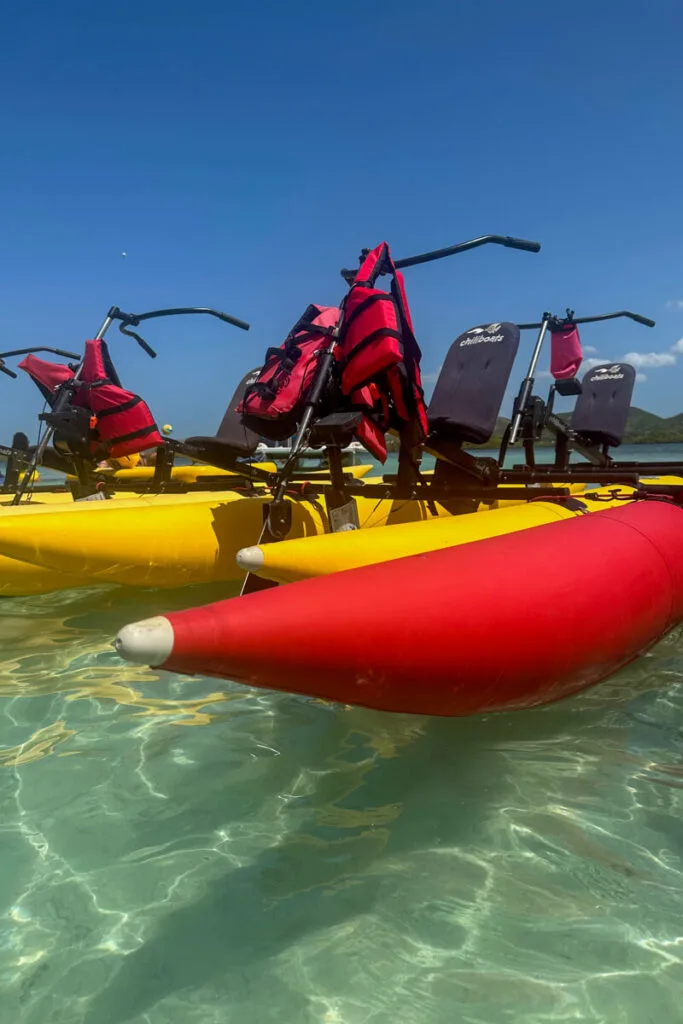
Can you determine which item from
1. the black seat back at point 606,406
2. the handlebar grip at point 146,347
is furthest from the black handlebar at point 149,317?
the black seat back at point 606,406

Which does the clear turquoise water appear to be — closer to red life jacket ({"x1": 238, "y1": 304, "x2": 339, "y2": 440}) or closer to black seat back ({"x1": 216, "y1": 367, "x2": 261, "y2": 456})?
red life jacket ({"x1": 238, "y1": 304, "x2": 339, "y2": 440})

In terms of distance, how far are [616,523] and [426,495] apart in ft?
5.60

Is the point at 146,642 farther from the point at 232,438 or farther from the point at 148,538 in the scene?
the point at 232,438

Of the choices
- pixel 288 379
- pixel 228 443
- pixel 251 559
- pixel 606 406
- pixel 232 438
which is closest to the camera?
pixel 251 559

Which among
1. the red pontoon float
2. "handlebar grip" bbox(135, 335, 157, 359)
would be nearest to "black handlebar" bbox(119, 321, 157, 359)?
"handlebar grip" bbox(135, 335, 157, 359)

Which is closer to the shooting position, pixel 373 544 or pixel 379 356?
pixel 373 544

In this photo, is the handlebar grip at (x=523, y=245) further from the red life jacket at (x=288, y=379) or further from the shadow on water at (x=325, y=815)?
the shadow on water at (x=325, y=815)

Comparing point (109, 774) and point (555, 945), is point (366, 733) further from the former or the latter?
point (555, 945)

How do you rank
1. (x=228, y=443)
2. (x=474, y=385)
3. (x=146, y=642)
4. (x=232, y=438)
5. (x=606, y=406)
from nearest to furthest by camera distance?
1. (x=146, y=642)
2. (x=474, y=385)
3. (x=228, y=443)
4. (x=232, y=438)
5. (x=606, y=406)

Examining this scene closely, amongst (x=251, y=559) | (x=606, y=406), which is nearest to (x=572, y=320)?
(x=606, y=406)

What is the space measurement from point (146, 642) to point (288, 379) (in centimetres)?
256

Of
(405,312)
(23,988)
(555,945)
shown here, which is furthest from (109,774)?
(405,312)

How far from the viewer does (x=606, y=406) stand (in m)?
7.20

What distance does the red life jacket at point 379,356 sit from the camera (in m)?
3.65
